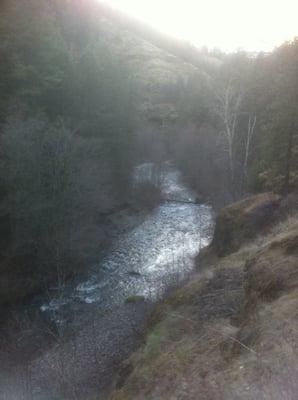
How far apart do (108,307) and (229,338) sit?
10.7 metres

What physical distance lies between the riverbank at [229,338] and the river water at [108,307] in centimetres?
237

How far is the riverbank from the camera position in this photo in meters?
5.95

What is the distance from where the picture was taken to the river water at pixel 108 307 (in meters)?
12.3

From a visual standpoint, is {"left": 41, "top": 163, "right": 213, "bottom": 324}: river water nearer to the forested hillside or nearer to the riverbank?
the forested hillside

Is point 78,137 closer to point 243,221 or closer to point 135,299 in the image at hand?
point 243,221

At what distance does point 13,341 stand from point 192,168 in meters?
30.4

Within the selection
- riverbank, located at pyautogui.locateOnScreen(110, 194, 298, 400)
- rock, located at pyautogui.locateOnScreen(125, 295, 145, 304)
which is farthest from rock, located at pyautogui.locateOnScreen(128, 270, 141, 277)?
riverbank, located at pyautogui.locateOnScreen(110, 194, 298, 400)

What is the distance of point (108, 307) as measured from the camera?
1781 centimetres

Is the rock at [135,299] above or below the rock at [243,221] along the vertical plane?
below

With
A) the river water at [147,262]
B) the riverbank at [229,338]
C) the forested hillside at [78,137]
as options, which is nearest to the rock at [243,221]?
the river water at [147,262]

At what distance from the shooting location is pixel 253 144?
3362cm

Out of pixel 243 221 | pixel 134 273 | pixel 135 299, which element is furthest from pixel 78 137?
pixel 135 299

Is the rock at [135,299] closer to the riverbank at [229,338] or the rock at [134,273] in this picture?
the rock at [134,273]

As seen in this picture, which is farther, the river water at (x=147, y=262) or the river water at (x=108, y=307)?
the river water at (x=147, y=262)
